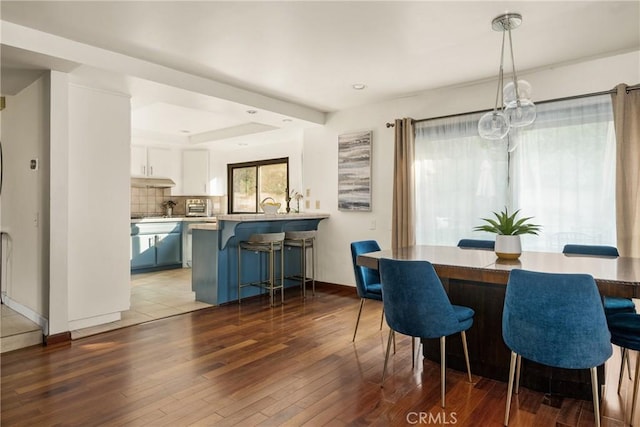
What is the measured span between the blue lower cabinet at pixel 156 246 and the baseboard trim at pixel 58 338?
3.02 meters

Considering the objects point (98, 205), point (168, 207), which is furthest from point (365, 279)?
point (168, 207)

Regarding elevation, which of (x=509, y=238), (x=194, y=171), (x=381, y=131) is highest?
(x=381, y=131)

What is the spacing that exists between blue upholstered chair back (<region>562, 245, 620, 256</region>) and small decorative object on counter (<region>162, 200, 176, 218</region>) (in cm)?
663

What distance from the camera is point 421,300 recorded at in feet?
7.45

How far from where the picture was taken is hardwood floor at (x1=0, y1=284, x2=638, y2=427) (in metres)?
2.12

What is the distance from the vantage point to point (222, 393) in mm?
2398

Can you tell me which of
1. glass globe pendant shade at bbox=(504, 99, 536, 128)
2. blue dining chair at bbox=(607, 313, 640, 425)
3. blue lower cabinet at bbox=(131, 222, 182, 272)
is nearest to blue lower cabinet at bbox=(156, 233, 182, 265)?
blue lower cabinet at bbox=(131, 222, 182, 272)

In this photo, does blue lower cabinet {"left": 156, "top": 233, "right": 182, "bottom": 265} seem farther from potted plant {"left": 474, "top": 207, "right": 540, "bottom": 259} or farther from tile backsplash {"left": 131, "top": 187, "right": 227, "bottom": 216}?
potted plant {"left": 474, "top": 207, "right": 540, "bottom": 259}

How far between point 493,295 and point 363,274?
1.08 m

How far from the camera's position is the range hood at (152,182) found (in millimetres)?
6965

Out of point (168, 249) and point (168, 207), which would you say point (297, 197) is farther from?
point (168, 207)

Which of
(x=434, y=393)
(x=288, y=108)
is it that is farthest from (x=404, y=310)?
(x=288, y=108)

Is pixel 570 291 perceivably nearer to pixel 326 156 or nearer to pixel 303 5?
pixel 303 5

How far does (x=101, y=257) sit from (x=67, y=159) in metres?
0.97
